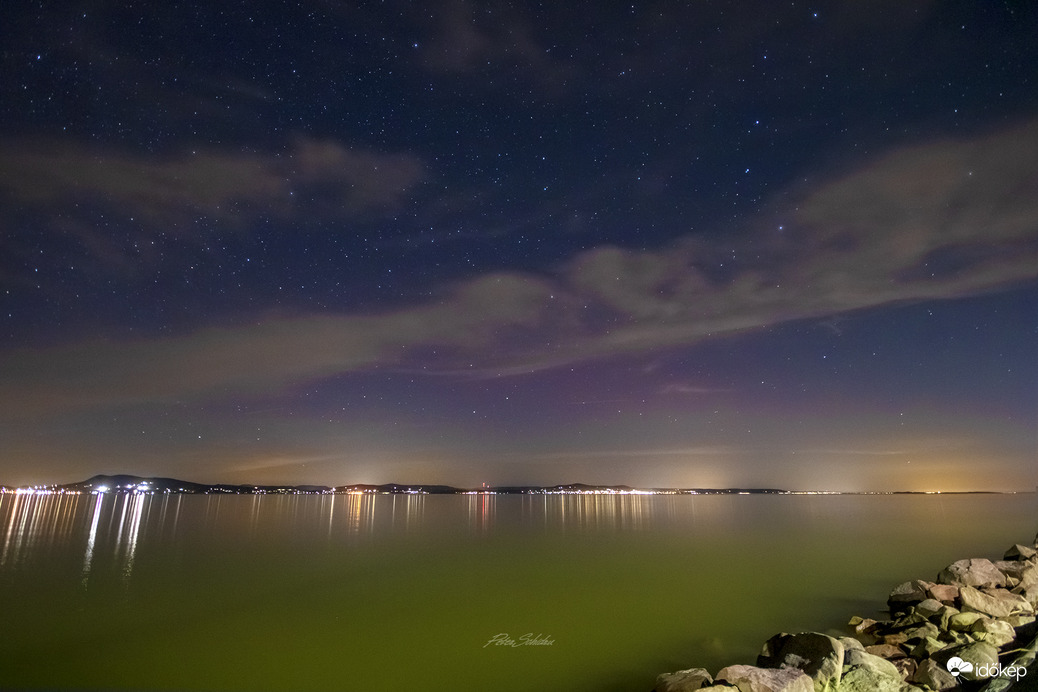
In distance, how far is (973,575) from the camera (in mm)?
18625

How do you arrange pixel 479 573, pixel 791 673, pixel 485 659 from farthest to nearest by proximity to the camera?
pixel 479 573, pixel 485 659, pixel 791 673

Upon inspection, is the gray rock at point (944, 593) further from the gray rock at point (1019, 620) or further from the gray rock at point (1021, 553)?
the gray rock at point (1021, 553)

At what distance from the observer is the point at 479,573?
2659 centimetres

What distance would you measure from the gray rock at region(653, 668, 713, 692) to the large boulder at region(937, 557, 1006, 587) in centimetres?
1390

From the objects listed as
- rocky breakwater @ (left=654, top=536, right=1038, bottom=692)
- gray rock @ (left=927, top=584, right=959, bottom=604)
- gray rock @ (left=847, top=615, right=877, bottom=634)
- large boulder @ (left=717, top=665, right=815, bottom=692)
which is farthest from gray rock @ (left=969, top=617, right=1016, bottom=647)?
large boulder @ (left=717, top=665, right=815, bottom=692)

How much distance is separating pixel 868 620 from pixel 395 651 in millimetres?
14172

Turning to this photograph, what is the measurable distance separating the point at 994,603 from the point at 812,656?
9.08 meters

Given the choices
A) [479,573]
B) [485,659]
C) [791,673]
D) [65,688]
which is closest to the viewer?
[791,673]

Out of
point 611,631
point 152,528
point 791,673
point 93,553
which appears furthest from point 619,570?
point 152,528

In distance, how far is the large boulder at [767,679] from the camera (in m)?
8.86

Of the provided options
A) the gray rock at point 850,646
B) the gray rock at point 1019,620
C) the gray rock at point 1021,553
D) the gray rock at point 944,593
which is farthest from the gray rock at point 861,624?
the gray rock at point 1021,553

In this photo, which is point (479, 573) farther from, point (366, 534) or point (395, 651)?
point (366, 534)

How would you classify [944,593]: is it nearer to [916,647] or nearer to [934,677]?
[916,647]

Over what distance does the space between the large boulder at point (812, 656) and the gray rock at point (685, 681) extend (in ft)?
5.83
